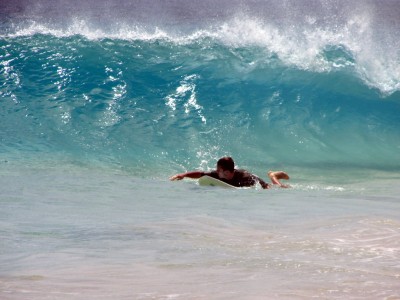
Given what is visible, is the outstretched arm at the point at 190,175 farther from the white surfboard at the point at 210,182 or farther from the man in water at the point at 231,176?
the white surfboard at the point at 210,182

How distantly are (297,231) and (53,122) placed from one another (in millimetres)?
9005

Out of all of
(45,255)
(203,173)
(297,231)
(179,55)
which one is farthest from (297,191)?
(179,55)

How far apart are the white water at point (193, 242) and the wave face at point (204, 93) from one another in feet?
12.4

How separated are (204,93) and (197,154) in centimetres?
328

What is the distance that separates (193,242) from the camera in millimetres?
6078

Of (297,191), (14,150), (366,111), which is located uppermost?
(366,111)

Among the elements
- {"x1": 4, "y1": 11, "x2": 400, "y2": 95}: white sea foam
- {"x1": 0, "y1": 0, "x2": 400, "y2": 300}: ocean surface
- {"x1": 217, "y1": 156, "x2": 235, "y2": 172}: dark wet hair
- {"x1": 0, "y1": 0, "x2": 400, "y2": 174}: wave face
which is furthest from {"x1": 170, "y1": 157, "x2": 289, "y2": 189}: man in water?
{"x1": 4, "y1": 11, "x2": 400, "y2": 95}: white sea foam

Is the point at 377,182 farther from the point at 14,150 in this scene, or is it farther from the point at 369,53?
the point at 369,53

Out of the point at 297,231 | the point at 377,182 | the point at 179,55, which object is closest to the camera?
the point at 297,231

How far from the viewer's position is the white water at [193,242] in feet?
14.8

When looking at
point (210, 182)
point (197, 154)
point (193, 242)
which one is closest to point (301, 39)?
point (197, 154)

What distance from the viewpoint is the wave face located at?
14.0m

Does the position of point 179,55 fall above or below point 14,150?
above

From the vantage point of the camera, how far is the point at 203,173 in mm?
10812
